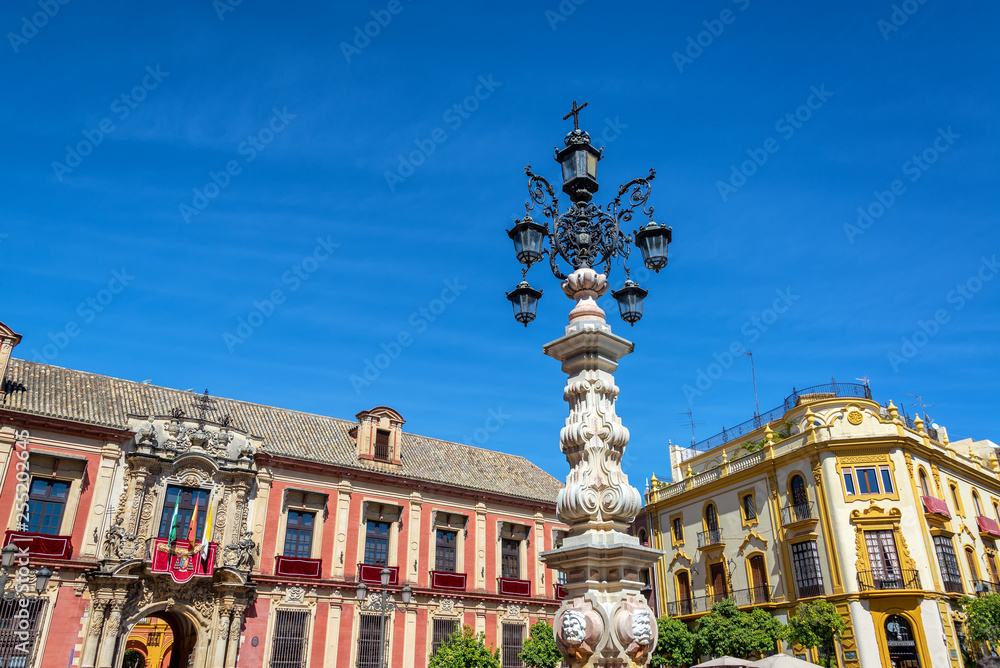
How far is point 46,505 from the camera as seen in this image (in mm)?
20984

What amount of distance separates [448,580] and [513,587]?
293 cm

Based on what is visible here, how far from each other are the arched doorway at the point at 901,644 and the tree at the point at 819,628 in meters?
1.44

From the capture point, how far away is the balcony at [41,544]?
65.0ft

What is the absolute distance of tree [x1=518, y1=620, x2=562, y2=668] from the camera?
78.5 ft

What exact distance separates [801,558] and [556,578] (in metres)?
9.51

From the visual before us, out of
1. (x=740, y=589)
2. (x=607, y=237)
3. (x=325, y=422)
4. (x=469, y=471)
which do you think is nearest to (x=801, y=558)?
(x=740, y=589)

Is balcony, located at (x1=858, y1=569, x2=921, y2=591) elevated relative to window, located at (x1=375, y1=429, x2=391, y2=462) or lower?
lower

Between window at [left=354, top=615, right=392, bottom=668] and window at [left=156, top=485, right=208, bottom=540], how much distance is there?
6406mm

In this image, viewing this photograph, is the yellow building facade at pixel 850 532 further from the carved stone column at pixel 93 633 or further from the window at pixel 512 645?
the carved stone column at pixel 93 633

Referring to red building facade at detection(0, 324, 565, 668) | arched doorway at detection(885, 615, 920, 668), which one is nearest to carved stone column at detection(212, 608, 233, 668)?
red building facade at detection(0, 324, 565, 668)

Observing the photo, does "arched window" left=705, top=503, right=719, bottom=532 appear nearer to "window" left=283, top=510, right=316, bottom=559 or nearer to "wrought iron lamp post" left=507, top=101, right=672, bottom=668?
"window" left=283, top=510, right=316, bottom=559

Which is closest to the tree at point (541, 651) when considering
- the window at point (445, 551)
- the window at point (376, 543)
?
the window at point (445, 551)

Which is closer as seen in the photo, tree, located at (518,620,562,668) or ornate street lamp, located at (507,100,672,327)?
ornate street lamp, located at (507,100,672,327)

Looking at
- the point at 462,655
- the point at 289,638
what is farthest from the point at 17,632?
the point at 462,655
